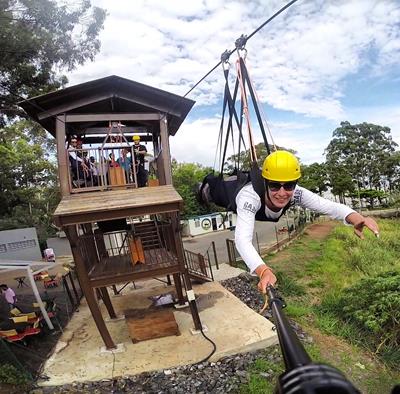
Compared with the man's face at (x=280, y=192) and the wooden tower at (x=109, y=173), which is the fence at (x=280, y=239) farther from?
the man's face at (x=280, y=192)

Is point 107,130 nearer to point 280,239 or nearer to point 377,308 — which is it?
point 377,308

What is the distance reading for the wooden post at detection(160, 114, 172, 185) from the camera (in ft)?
27.6

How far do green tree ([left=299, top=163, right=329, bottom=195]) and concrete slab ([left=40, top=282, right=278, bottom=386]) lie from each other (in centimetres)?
3161

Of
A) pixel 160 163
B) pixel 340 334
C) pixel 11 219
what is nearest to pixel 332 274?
pixel 340 334

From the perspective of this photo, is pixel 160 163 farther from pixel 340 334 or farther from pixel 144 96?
pixel 340 334

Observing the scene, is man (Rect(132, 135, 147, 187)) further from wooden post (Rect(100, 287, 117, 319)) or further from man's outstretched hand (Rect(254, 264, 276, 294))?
man's outstretched hand (Rect(254, 264, 276, 294))

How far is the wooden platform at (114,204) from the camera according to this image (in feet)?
23.8

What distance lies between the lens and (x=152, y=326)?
29.7ft

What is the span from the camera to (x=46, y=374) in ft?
25.6

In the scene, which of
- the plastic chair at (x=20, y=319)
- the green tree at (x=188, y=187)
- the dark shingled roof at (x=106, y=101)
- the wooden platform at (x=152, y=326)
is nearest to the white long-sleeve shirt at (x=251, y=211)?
the dark shingled roof at (x=106, y=101)

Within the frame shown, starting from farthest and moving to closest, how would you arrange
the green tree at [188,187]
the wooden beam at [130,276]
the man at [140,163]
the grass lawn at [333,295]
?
1. the green tree at [188,187]
2. the man at [140,163]
3. the wooden beam at [130,276]
4. the grass lawn at [333,295]

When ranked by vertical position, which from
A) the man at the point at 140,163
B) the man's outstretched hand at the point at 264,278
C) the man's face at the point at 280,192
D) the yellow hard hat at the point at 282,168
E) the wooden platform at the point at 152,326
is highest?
the man at the point at 140,163

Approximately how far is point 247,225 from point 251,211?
0.69ft

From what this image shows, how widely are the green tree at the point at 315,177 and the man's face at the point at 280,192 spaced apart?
122 feet
